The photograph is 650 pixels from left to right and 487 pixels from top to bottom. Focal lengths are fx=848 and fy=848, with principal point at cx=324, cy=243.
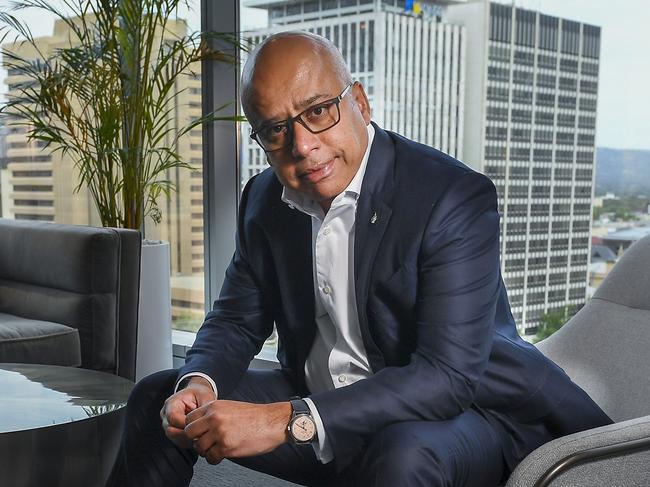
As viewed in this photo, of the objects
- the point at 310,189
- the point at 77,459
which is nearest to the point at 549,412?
the point at 310,189

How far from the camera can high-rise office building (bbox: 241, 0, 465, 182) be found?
3.30 m

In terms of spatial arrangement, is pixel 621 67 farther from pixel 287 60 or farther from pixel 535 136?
pixel 287 60

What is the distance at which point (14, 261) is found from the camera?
3.55m

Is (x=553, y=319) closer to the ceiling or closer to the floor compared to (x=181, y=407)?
closer to the floor

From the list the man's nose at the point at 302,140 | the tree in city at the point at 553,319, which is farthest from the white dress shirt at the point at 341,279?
the tree in city at the point at 553,319

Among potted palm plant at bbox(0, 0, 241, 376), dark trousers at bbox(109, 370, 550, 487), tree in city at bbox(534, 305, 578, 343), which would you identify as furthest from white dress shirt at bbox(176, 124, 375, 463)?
potted palm plant at bbox(0, 0, 241, 376)

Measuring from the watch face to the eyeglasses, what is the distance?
21.1 inches

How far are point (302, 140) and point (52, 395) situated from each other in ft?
3.68

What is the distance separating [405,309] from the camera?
165cm

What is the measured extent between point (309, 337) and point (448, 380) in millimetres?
393

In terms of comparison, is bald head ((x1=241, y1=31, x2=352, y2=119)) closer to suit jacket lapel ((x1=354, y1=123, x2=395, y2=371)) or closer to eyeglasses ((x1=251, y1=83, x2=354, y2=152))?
eyeglasses ((x1=251, y1=83, x2=354, y2=152))

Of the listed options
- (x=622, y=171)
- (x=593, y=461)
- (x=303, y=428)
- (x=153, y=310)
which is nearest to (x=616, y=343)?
(x=593, y=461)

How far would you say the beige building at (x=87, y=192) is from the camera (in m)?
4.18

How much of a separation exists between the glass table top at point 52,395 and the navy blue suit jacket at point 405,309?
455mm
